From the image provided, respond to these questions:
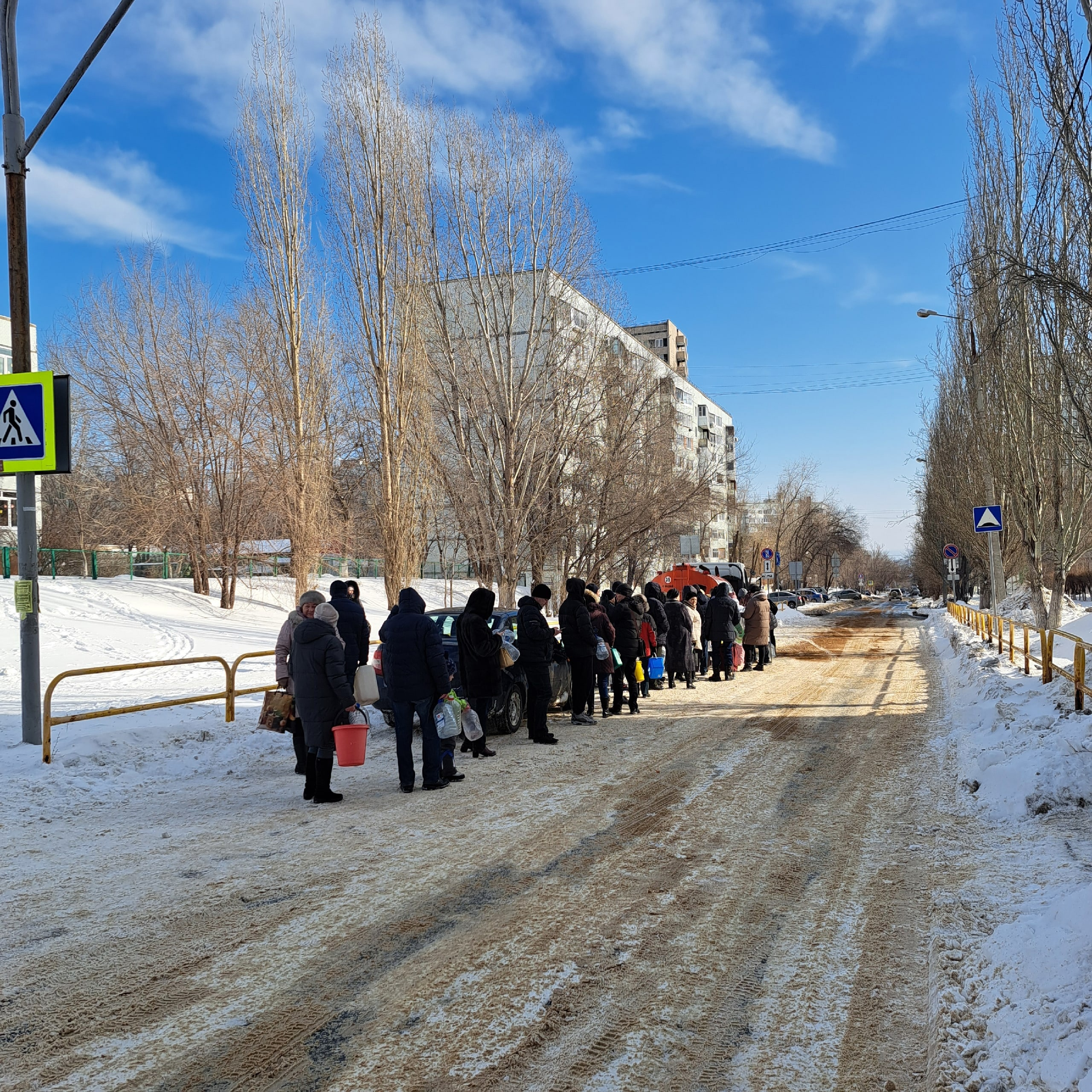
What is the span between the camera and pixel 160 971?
4340mm

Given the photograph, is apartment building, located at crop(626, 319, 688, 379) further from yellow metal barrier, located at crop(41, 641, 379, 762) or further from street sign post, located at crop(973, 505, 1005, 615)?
yellow metal barrier, located at crop(41, 641, 379, 762)

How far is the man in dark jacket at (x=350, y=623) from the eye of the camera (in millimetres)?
10484

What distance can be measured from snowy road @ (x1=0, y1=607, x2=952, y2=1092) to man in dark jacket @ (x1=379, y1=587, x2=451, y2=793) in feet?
1.15

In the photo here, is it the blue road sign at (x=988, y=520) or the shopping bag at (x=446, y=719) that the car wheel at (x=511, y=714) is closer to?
the shopping bag at (x=446, y=719)

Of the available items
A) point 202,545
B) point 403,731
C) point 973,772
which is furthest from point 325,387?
point 973,772

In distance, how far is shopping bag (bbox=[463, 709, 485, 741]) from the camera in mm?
8867

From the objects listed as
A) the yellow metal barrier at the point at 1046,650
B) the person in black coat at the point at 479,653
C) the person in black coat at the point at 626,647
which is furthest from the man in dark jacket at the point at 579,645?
the yellow metal barrier at the point at 1046,650

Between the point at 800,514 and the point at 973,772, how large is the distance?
88194mm

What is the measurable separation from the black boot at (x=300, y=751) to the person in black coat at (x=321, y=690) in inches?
34.2

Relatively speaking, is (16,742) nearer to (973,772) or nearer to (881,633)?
(973,772)

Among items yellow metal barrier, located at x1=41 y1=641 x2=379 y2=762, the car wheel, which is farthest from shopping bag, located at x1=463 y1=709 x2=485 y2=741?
the car wheel

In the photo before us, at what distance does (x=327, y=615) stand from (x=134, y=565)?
2901cm

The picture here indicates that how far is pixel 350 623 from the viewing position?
1055 centimetres

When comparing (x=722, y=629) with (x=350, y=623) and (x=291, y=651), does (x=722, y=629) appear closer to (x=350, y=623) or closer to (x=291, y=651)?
(x=350, y=623)
